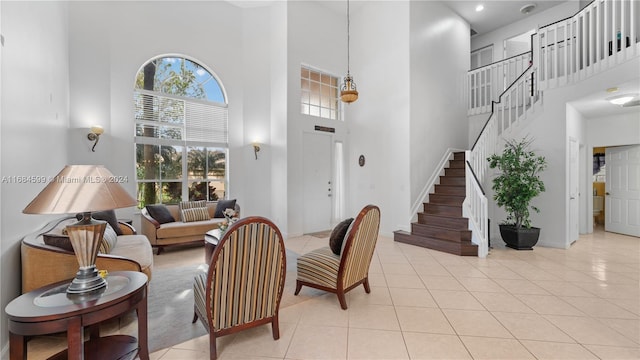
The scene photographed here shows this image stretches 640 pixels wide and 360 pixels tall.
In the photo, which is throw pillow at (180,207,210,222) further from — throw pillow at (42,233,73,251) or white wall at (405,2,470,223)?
white wall at (405,2,470,223)

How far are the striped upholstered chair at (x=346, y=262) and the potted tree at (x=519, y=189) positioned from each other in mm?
3631

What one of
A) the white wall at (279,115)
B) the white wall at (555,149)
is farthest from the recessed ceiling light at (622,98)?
the white wall at (279,115)

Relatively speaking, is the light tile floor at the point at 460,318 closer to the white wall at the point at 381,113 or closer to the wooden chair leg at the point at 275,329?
the wooden chair leg at the point at 275,329

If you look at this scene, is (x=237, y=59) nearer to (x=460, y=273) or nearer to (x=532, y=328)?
(x=460, y=273)

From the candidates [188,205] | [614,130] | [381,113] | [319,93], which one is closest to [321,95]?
[319,93]

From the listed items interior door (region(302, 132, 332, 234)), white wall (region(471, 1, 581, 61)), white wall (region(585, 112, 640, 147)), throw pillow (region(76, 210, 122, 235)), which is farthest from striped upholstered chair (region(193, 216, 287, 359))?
white wall (region(471, 1, 581, 61))

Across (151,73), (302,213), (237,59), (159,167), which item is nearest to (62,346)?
(159,167)

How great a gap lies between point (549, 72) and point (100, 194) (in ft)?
23.7

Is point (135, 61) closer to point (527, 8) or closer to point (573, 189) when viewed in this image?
point (573, 189)

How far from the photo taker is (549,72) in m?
5.42

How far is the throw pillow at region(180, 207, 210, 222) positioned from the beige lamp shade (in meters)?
3.73

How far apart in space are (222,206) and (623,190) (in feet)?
29.8

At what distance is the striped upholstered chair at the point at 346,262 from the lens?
2783 mm

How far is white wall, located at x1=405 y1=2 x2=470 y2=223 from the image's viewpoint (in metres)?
6.20
